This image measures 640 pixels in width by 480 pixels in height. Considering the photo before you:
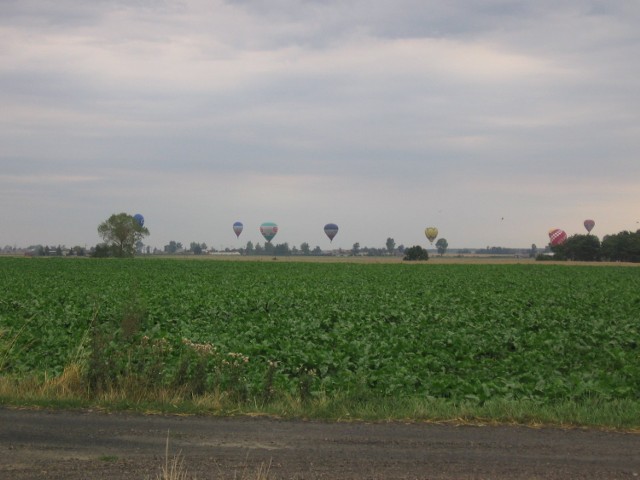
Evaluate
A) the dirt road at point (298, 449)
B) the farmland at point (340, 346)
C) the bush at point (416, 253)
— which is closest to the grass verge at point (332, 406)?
the farmland at point (340, 346)

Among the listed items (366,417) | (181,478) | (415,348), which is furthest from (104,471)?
(415,348)

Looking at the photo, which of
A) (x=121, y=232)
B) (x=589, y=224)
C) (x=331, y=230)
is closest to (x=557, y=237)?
(x=589, y=224)

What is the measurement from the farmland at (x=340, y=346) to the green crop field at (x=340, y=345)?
38 mm

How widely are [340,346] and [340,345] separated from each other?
8cm

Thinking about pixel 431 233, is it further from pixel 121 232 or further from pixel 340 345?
pixel 340 345

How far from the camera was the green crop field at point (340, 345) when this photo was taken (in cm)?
A: 1170

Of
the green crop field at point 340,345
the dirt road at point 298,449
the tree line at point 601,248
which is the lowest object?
the dirt road at point 298,449

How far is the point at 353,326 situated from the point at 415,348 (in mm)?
4454

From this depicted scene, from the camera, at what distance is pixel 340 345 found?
645 inches

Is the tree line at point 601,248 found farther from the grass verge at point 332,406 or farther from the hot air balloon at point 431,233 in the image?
the grass verge at point 332,406

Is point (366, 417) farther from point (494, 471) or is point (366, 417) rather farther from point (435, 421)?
point (494, 471)

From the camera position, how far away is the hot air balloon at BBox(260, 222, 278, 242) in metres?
151

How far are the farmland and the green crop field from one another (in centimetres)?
4

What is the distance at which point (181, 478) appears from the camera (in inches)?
261
